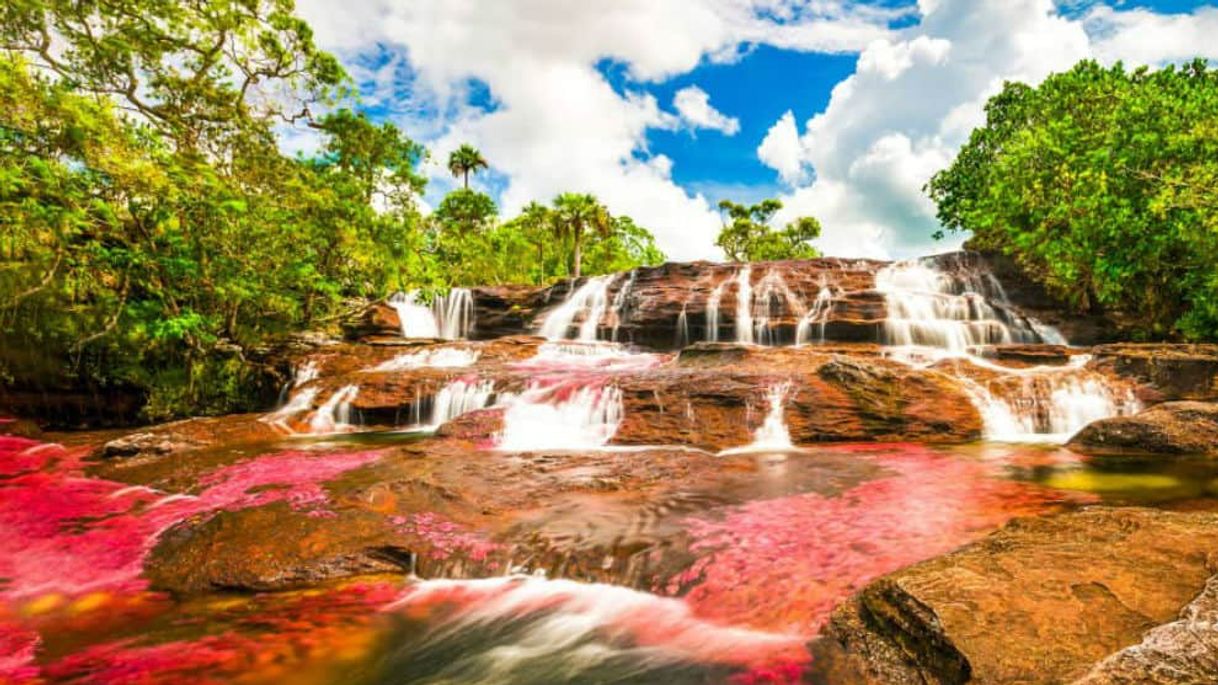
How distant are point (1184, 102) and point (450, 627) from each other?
69.9 feet

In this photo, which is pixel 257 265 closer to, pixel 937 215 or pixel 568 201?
pixel 568 201

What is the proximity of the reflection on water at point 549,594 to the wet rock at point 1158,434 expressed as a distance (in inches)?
26.8

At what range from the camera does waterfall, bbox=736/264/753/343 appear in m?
19.9

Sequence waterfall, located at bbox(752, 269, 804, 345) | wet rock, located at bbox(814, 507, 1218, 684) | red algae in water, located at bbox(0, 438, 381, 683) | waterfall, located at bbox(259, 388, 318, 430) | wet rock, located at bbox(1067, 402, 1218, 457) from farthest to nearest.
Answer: waterfall, located at bbox(752, 269, 804, 345) → waterfall, located at bbox(259, 388, 318, 430) → wet rock, located at bbox(1067, 402, 1218, 457) → red algae in water, located at bbox(0, 438, 381, 683) → wet rock, located at bbox(814, 507, 1218, 684)

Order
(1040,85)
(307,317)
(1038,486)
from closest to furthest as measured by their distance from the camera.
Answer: (1038,486) < (307,317) < (1040,85)

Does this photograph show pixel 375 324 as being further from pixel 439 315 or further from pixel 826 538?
pixel 826 538

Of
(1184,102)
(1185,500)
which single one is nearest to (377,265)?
(1185,500)

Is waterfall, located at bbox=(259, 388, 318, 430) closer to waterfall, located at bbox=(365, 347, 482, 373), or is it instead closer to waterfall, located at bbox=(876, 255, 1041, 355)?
waterfall, located at bbox=(365, 347, 482, 373)

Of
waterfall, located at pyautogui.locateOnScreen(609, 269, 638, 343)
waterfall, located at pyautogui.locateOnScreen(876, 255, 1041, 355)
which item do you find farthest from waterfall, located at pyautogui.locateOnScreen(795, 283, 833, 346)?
waterfall, located at pyautogui.locateOnScreen(609, 269, 638, 343)

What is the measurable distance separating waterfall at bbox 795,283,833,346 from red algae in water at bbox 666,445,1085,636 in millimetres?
12384

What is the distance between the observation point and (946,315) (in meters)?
18.3

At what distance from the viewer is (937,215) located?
2766 cm

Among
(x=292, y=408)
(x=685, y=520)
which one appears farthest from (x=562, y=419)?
(x=292, y=408)

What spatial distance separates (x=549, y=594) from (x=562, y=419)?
20.4ft
